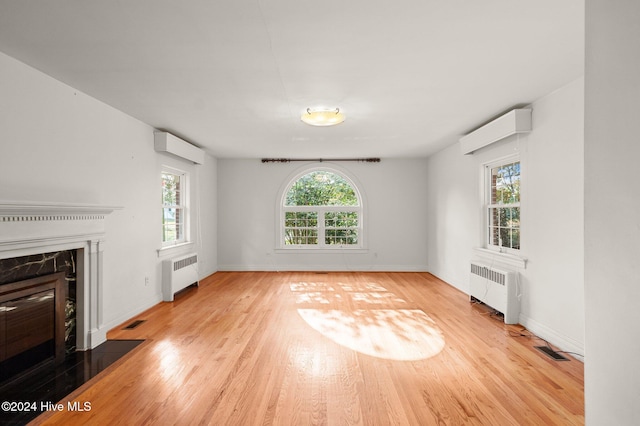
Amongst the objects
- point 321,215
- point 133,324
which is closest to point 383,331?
point 133,324

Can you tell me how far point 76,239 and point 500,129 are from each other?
14.9 feet

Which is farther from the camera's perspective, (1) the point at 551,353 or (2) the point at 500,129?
(2) the point at 500,129

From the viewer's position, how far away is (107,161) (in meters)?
3.74

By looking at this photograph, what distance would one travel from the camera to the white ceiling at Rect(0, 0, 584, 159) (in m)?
1.99

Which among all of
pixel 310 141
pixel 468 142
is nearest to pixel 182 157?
pixel 310 141

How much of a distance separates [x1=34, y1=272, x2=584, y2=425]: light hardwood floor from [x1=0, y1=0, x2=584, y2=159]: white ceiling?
96.2 inches

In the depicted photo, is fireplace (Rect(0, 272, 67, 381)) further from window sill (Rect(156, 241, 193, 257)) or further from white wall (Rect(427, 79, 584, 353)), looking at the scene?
white wall (Rect(427, 79, 584, 353))

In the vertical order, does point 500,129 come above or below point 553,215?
above

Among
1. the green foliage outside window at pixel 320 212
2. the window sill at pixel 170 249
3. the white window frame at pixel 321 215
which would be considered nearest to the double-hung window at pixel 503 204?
the white window frame at pixel 321 215

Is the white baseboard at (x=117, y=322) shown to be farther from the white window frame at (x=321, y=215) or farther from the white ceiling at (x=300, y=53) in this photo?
the white window frame at (x=321, y=215)

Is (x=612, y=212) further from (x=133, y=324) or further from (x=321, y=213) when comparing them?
(x=321, y=213)

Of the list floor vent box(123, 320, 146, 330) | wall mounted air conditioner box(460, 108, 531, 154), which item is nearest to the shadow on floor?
floor vent box(123, 320, 146, 330)

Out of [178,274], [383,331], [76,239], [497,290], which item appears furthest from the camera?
[178,274]

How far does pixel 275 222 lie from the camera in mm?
7387
